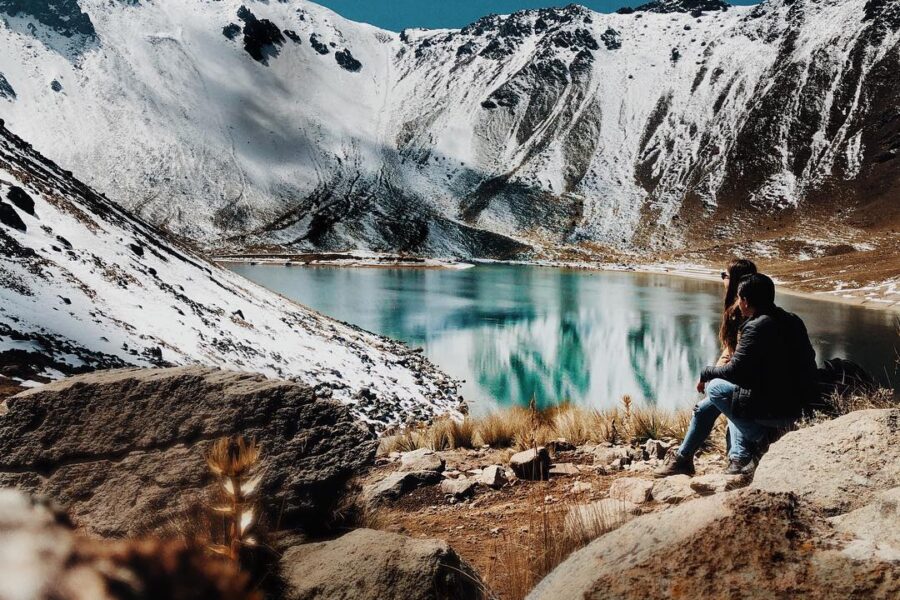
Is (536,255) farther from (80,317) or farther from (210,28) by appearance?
(210,28)

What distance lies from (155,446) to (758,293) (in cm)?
458

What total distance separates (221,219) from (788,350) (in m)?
107

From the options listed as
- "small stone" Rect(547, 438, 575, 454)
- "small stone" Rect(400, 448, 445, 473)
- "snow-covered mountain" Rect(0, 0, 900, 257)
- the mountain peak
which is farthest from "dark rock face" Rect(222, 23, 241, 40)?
"small stone" Rect(547, 438, 575, 454)

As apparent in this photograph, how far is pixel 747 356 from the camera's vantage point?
470cm

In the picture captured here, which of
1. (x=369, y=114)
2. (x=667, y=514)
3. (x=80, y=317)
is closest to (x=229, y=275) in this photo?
(x=80, y=317)

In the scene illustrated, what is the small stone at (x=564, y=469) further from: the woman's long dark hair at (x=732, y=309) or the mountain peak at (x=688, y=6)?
the mountain peak at (x=688, y=6)

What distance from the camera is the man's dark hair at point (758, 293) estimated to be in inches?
189

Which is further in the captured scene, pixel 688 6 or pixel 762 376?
pixel 688 6

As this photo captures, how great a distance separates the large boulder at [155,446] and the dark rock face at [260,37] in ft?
557

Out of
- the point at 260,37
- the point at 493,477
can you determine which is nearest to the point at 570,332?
the point at 493,477

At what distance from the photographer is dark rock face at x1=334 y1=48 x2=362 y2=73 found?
167 meters

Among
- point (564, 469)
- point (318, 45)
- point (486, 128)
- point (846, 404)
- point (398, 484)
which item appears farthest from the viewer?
point (318, 45)

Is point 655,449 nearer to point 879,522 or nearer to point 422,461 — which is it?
point 422,461

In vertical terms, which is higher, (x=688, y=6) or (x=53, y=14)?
(x=688, y=6)
